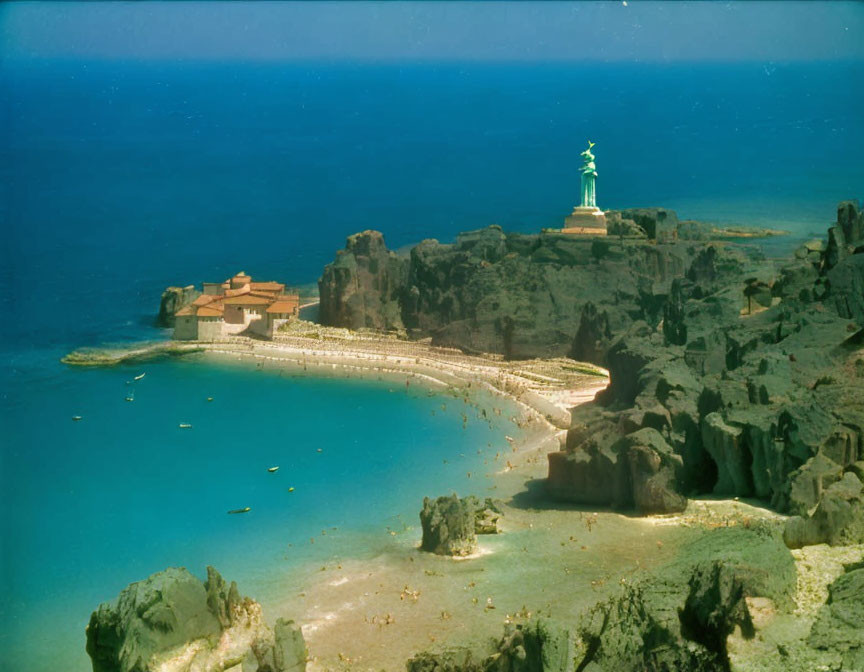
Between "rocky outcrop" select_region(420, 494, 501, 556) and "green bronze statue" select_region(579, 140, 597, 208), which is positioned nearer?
"rocky outcrop" select_region(420, 494, 501, 556)

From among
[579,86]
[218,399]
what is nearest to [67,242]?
[218,399]

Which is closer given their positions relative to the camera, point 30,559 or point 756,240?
point 30,559

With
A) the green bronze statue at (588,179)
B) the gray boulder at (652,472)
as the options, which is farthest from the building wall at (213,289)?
the gray boulder at (652,472)

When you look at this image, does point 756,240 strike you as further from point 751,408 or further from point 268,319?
point 751,408

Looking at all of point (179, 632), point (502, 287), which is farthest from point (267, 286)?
point (179, 632)

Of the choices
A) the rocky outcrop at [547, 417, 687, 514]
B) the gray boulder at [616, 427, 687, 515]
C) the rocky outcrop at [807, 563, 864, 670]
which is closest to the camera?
the rocky outcrop at [807, 563, 864, 670]

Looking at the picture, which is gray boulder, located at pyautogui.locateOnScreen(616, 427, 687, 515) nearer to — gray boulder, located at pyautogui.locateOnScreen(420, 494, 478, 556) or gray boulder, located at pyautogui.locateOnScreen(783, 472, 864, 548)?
gray boulder, located at pyautogui.locateOnScreen(420, 494, 478, 556)

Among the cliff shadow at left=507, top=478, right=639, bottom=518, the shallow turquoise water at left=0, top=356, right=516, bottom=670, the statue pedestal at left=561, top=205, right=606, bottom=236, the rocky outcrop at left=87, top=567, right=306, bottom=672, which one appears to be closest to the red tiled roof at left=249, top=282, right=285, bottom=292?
the shallow turquoise water at left=0, top=356, right=516, bottom=670
